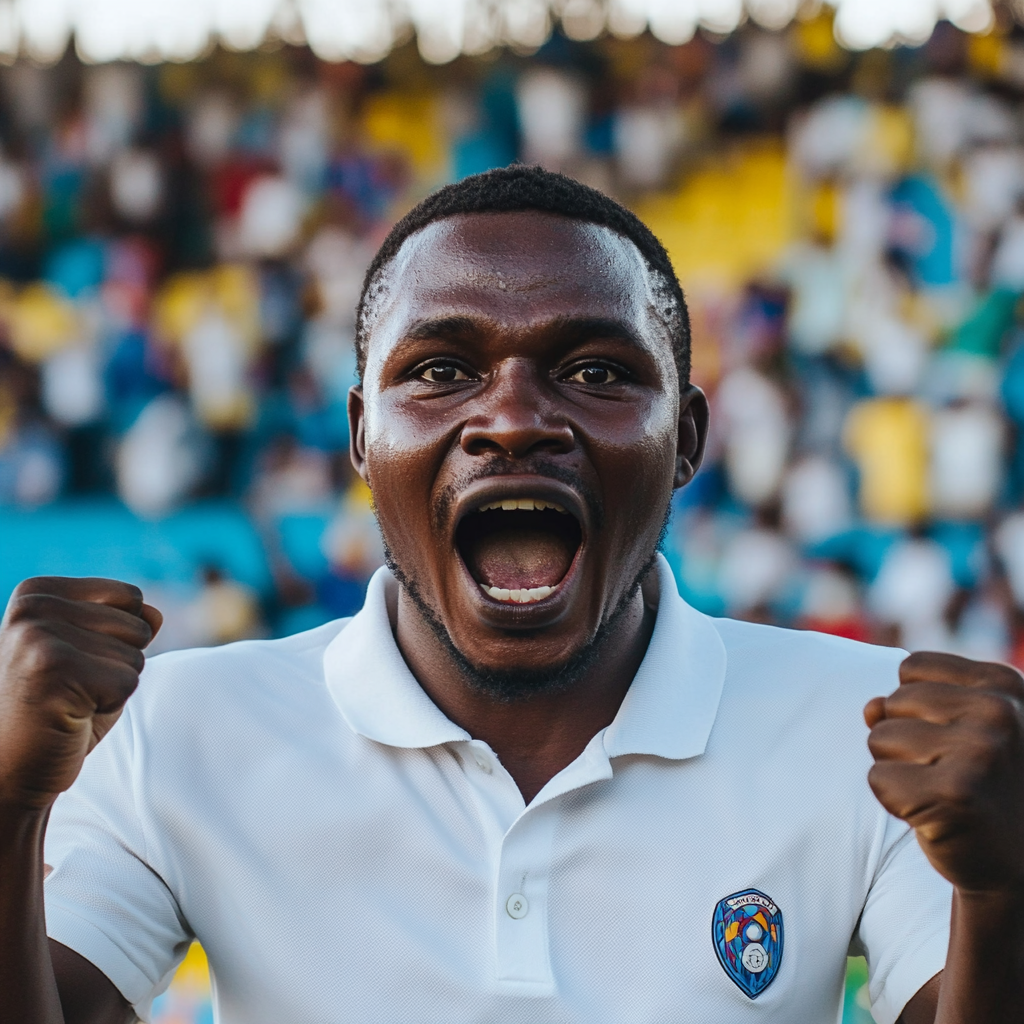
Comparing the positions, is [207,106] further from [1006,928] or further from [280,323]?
[1006,928]

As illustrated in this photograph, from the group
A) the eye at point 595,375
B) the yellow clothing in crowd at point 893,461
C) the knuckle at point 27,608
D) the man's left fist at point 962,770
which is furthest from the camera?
the yellow clothing in crowd at point 893,461

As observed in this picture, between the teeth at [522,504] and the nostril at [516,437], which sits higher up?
the nostril at [516,437]

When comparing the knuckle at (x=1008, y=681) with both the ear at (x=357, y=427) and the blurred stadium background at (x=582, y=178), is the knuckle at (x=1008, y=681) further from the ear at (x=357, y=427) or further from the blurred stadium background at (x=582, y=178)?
the blurred stadium background at (x=582, y=178)

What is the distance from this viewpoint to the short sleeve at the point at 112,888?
1752 millimetres

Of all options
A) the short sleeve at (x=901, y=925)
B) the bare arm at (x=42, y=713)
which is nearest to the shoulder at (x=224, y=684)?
the bare arm at (x=42, y=713)

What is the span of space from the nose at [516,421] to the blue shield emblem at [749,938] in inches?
26.4

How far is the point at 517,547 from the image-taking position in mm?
2096

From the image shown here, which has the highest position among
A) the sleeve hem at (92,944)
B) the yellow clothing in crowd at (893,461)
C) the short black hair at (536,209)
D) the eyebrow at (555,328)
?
the yellow clothing in crowd at (893,461)

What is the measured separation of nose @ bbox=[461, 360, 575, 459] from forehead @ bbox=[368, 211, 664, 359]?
77 millimetres

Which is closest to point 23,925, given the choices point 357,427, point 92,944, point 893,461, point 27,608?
point 92,944

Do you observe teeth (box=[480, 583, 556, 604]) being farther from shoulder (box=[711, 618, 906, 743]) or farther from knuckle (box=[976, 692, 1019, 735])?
knuckle (box=[976, 692, 1019, 735])

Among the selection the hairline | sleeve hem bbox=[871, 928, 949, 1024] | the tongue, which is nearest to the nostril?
the tongue

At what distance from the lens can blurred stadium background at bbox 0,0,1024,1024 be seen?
21.4 ft

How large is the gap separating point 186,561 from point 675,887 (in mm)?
5264
